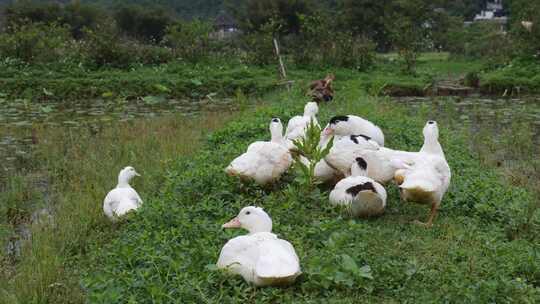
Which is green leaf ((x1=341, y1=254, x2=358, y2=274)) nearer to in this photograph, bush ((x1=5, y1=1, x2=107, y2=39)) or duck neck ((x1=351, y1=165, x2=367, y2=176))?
duck neck ((x1=351, y1=165, x2=367, y2=176))

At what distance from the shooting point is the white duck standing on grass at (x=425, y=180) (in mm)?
4891

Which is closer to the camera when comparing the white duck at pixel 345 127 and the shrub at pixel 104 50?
the white duck at pixel 345 127

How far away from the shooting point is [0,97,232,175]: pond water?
36.5ft

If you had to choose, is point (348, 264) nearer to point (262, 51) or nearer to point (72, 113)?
point (72, 113)

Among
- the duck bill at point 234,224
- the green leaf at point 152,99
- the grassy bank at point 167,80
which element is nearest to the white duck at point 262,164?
the duck bill at point 234,224

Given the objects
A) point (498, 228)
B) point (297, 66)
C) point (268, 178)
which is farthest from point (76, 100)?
point (498, 228)

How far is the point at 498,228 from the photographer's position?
16.1 feet

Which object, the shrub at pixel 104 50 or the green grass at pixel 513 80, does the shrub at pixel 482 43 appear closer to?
the green grass at pixel 513 80

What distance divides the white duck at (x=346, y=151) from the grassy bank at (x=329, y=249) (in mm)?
445

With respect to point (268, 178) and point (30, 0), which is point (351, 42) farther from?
point (30, 0)

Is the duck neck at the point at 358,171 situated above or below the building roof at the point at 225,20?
above

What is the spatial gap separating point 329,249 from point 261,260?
23.2 inches

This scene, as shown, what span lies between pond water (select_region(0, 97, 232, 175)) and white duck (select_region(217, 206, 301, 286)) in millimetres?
6810

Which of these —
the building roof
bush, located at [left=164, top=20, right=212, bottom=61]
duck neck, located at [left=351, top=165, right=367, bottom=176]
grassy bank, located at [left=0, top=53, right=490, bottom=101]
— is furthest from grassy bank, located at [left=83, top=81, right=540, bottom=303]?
the building roof
